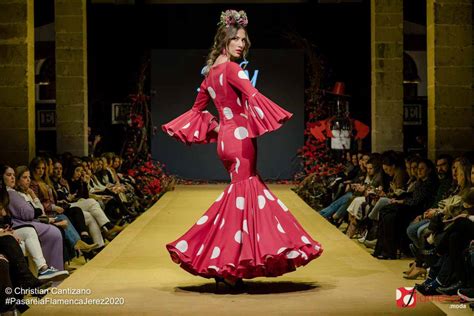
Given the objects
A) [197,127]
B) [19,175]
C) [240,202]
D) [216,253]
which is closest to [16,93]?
[19,175]

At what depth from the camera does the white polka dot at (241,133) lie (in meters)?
4.83

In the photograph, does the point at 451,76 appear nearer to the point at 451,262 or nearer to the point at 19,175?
the point at 451,262

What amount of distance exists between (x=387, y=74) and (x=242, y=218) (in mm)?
7204

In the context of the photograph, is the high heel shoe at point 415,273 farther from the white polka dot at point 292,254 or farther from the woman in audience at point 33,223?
the woman in audience at point 33,223

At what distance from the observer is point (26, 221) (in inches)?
234

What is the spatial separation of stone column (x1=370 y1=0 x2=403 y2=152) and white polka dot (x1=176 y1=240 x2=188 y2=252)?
7.10 m

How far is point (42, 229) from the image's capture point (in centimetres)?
608

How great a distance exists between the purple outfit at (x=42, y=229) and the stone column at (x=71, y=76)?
5.96 meters

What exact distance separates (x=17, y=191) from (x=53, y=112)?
919 centimetres

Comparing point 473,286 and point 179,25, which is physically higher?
point 179,25

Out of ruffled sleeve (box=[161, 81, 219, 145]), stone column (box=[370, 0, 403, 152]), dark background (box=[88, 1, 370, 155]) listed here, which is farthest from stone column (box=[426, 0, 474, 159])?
dark background (box=[88, 1, 370, 155])

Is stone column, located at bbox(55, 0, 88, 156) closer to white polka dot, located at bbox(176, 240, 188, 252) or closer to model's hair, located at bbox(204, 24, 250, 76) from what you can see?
model's hair, located at bbox(204, 24, 250, 76)

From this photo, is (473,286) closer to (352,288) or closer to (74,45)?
(352,288)

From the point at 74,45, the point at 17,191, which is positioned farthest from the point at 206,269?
the point at 74,45
